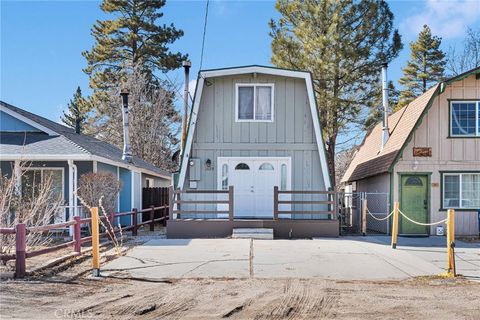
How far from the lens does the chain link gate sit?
1672cm

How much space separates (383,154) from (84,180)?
10569mm

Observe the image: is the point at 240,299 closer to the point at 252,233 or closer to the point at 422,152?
the point at 252,233

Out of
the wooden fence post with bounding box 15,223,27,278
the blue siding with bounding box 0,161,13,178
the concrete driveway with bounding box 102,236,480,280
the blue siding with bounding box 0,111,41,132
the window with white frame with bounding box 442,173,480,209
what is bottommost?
the concrete driveway with bounding box 102,236,480,280

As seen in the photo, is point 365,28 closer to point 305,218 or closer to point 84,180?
point 305,218

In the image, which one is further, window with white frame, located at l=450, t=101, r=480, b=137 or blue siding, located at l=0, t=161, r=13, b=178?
window with white frame, located at l=450, t=101, r=480, b=137

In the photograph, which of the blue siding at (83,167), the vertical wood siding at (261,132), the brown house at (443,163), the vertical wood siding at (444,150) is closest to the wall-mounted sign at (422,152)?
the brown house at (443,163)

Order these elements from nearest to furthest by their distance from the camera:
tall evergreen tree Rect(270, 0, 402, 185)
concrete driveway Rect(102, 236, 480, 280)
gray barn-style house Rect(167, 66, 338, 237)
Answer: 1. concrete driveway Rect(102, 236, 480, 280)
2. gray barn-style house Rect(167, 66, 338, 237)
3. tall evergreen tree Rect(270, 0, 402, 185)

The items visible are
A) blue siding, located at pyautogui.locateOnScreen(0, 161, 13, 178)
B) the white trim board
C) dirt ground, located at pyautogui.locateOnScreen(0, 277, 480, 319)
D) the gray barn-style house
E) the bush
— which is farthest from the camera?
the gray barn-style house

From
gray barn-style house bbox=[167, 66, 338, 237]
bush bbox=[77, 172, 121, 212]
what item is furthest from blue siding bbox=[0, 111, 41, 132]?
gray barn-style house bbox=[167, 66, 338, 237]

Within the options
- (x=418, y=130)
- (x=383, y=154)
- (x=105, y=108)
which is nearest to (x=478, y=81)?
(x=418, y=130)

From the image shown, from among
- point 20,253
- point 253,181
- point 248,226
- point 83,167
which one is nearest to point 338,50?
point 253,181

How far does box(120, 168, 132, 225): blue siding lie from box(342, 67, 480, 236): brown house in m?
10.1

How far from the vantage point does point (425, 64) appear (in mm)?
36781

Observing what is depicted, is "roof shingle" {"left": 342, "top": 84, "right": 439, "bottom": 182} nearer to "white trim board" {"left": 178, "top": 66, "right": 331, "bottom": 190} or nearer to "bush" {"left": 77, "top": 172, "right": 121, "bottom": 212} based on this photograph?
"white trim board" {"left": 178, "top": 66, "right": 331, "bottom": 190}
